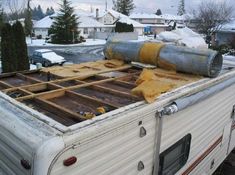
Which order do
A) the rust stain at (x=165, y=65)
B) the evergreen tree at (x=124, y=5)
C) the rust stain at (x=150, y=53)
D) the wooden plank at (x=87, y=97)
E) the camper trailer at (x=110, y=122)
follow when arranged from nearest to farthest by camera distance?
the camper trailer at (x=110, y=122) → the wooden plank at (x=87, y=97) → the rust stain at (x=165, y=65) → the rust stain at (x=150, y=53) → the evergreen tree at (x=124, y=5)

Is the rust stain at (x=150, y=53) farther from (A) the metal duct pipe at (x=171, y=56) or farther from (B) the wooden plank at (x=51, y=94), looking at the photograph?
(B) the wooden plank at (x=51, y=94)

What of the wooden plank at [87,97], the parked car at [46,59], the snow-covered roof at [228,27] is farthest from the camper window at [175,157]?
the snow-covered roof at [228,27]

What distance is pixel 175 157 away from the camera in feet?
13.4

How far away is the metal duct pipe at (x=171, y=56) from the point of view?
190 inches

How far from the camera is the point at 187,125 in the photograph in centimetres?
418

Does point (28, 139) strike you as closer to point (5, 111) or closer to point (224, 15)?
point (5, 111)

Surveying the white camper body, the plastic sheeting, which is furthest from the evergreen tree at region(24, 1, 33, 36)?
the white camper body

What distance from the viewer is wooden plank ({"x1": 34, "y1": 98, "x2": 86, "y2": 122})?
3.05m

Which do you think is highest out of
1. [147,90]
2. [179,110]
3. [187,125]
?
[147,90]

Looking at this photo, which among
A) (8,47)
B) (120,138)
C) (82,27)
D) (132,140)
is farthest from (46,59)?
(82,27)

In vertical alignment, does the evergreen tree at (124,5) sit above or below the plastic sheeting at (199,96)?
above

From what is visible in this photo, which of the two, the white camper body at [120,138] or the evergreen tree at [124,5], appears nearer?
the white camper body at [120,138]

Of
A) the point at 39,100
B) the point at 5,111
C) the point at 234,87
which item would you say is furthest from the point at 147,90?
the point at 234,87

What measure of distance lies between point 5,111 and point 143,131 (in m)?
1.44
